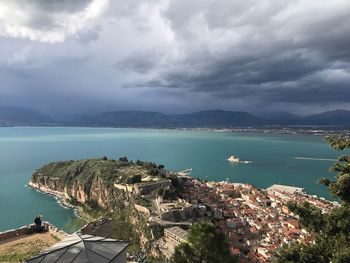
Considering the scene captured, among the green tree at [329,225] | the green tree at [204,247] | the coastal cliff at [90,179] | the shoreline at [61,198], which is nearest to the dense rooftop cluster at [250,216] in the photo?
the coastal cliff at [90,179]

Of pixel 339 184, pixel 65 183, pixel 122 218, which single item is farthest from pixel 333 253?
pixel 65 183

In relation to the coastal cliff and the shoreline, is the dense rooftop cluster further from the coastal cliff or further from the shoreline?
the shoreline

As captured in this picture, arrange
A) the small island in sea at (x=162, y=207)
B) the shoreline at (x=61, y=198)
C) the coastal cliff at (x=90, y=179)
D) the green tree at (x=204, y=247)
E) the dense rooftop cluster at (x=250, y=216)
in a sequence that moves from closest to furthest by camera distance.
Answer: the green tree at (x=204, y=247) < the dense rooftop cluster at (x=250, y=216) < the small island in sea at (x=162, y=207) < the shoreline at (x=61, y=198) < the coastal cliff at (x=90, y=179)

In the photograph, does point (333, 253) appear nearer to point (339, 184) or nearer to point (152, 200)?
point (339, 184)

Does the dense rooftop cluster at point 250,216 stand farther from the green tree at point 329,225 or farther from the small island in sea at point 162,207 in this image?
the green tree at point 329,225

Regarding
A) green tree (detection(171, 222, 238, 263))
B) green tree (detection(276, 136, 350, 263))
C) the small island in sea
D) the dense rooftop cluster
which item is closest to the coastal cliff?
the small island in sea

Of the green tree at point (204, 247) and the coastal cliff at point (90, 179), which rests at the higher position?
the green tree at point (204, 247)

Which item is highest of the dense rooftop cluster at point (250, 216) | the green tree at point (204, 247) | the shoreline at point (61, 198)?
the green tree at point (204, 247)

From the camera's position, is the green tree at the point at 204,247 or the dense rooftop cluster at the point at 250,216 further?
the dense rooftop cluster at the point at 250,216
